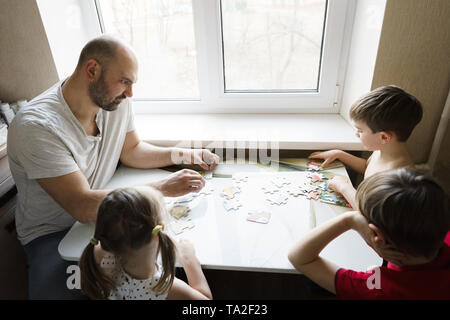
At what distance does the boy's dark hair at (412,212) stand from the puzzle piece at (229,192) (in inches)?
25.2

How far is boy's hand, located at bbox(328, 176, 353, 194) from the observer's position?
129 cm

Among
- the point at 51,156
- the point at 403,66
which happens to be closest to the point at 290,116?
the point at 403,66

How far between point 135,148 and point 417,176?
4.39 ft

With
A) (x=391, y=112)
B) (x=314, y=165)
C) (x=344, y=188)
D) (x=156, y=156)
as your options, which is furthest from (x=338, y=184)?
(x=156, y=156)

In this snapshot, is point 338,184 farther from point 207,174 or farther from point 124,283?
point 124,283

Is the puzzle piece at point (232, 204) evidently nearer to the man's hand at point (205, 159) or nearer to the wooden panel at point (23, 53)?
the man's hand at point (205, 159)

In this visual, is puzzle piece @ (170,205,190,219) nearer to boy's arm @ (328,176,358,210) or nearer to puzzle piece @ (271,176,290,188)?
puzzle piece @ (271,176,290,188)

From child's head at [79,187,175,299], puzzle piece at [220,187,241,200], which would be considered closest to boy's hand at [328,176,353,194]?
puzzle piece at [220,187,241,200]

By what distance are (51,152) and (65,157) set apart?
0.05 m

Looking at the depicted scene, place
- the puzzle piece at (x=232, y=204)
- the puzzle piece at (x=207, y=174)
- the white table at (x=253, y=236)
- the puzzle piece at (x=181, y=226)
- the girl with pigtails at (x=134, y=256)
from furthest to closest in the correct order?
the puzzle piece at (x=207, y=174), the puzzle piece at (x=232, y=204), the puzzle piece at (x=181, y=226), the white table at (x=253, y=236), the girl with pigtails at (x=134, y=256)

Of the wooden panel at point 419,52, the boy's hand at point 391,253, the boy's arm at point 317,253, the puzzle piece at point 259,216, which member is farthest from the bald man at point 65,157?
the wooden panel at point 419,52

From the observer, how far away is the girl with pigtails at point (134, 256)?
881mm

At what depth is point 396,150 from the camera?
50.1 inches

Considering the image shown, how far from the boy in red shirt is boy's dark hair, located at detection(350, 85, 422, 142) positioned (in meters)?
0.45
